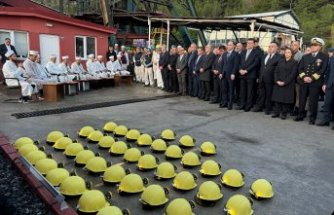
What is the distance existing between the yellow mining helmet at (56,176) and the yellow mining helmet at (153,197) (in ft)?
3.75

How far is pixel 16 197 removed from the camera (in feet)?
12.5

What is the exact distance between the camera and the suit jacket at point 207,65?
430 inches

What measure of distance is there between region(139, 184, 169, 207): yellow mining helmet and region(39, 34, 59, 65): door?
38.0ft

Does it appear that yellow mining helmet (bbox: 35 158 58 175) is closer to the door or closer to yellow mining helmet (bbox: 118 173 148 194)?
yellow mining helmet (bbox: 118 173 148 194)

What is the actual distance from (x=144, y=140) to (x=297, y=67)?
4.85m

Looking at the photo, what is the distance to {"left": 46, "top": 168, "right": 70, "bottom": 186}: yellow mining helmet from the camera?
4.28 m

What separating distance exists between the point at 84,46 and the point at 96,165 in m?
12.4

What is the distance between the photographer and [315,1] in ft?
178

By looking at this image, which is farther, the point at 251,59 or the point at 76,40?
the point at 76,40

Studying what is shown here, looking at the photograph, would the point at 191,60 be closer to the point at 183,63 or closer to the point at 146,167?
the point at 183,63

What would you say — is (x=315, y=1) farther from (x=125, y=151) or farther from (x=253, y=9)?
(x=125, y=151)

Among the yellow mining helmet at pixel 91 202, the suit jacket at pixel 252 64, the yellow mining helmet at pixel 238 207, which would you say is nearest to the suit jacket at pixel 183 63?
the suit jacket at pixel 252 64

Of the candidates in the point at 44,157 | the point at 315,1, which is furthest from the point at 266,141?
the point at 315,1

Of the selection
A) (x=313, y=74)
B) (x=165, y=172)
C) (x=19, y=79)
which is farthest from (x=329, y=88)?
(x=19, y=79)
